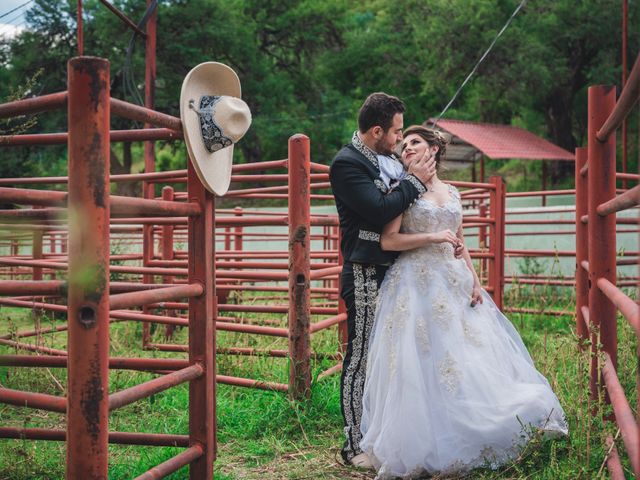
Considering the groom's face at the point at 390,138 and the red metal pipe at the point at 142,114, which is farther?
the groom's face at the point at 390,138

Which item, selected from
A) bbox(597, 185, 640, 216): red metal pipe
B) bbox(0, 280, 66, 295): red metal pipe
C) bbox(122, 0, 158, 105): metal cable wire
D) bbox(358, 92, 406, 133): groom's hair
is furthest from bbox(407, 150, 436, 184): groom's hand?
bbox(122, 0, 158, 105): metal cable wire

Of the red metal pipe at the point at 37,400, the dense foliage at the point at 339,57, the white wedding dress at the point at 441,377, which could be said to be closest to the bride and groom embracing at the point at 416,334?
the white wedding dress at the point at 441,377

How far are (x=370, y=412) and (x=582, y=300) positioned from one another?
1.65 meters

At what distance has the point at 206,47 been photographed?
82.5 ft

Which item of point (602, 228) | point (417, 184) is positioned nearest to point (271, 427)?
point (417, 184)

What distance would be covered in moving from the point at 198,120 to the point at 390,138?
1079mm

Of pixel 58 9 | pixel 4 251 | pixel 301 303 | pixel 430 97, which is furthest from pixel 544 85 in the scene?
pixel 301 303

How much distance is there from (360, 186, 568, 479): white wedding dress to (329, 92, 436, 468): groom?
0.08m

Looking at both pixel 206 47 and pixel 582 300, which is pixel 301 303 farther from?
pixel 206 47

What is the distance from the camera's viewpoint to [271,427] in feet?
12.7

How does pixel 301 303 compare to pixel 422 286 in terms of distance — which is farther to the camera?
pixel 301 303

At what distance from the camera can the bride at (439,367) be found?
3014mm

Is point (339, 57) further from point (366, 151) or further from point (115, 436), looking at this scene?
point (115, 436)

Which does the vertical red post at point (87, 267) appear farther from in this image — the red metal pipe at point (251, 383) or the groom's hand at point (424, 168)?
the red metal pipe at point (251, 383)
